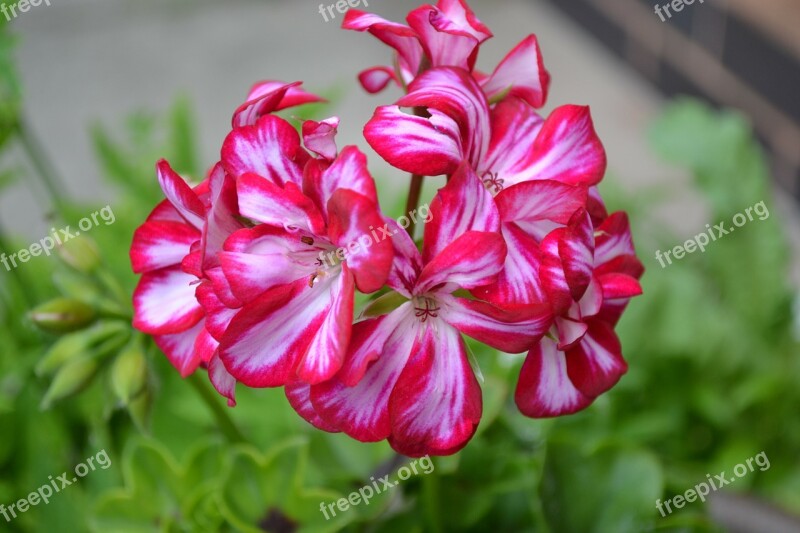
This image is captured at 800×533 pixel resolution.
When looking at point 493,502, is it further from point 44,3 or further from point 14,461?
point 44,3

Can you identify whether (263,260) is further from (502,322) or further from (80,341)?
(80,341)

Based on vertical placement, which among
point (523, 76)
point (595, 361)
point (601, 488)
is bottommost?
point (601, 488)

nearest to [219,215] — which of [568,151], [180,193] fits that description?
[180,193]

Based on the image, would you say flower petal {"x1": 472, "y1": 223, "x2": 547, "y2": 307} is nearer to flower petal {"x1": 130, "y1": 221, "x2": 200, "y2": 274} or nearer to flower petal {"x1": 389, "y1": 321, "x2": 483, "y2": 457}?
flower petal {"x1": 389, "y1": 321, "x2": 483, "y2": 457}

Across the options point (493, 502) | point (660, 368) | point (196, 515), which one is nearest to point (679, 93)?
point (660, 368)

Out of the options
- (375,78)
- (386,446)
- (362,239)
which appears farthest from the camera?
(386,446)

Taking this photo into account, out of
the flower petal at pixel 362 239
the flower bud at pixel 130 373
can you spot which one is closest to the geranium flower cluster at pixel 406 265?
the flower petal at pixel 362 239
